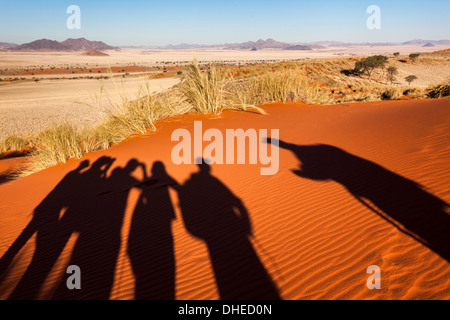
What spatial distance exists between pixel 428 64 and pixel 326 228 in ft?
176

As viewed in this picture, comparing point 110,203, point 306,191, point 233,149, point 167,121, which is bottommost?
point 110,203

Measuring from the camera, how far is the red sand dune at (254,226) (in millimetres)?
2895

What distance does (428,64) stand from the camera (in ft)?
146

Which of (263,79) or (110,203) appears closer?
(110,203)

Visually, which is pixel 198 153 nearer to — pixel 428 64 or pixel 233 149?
pixel 233 149

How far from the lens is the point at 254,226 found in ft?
12.7

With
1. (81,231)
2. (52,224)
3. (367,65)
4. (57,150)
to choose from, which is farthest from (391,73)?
(52,224)

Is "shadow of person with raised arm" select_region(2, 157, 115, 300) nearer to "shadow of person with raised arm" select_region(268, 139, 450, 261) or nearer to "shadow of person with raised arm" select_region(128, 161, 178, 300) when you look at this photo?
"shadow of person with raised arm" select_region(128, 161, 178, 300)

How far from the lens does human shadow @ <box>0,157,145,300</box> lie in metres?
3.17

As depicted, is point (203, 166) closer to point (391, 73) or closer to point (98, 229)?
point (98, 229)

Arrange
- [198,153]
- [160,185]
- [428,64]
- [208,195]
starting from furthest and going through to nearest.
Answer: [428,64], [198,153], [160,185], [208,195]

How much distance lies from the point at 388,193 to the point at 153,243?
334 cm

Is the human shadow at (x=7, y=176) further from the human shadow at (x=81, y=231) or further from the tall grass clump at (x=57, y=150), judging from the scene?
the human shadow at (x=81, y=231)

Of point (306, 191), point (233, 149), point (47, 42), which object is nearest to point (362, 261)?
point (306, 191)
